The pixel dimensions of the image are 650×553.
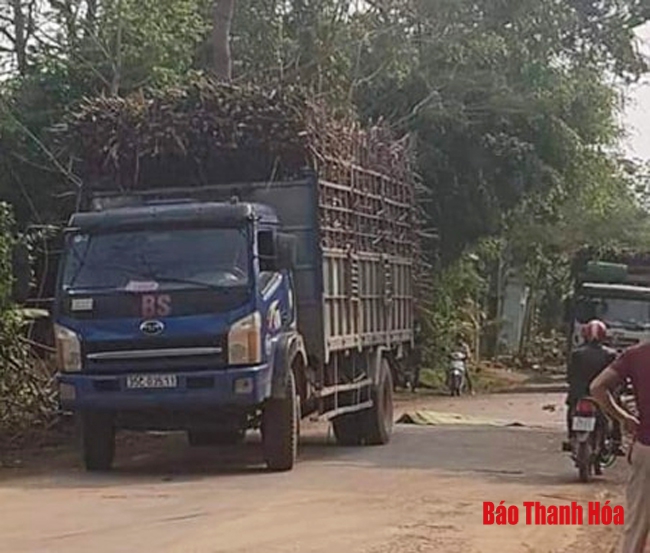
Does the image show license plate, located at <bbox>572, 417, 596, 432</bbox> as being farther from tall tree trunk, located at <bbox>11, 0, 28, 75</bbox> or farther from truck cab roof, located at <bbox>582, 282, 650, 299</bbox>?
tall tree trunk, located at <bbox>11, 0, 28, 75</bbox>

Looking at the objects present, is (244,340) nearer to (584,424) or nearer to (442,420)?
(584,424)

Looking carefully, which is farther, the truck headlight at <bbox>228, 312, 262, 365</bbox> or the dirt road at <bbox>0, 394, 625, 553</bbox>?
the truck headlight at <bbox>228, 312, 262, 365</bbox>

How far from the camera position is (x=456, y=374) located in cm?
3253

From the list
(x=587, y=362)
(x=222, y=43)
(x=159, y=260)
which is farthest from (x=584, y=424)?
(x=222, y=43)

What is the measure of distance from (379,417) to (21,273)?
454 cm

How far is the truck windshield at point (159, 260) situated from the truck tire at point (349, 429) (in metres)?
4.46

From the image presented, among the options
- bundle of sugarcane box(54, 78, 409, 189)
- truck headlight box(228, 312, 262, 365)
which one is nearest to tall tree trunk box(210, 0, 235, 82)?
bundle of sugarcane box(54, 78, 409, 189)

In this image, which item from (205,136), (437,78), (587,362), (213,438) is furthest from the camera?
(437,78)

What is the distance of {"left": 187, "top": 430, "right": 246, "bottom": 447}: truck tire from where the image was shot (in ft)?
50.2

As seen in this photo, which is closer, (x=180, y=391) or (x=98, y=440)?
(x=180, y=391)

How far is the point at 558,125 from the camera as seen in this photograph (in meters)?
29.3

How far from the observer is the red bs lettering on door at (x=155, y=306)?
13625 millimetres

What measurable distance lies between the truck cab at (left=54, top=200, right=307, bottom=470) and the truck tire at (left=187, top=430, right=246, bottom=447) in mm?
958

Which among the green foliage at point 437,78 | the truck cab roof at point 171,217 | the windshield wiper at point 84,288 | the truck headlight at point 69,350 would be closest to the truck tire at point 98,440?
the truck headlight at point 69,350
